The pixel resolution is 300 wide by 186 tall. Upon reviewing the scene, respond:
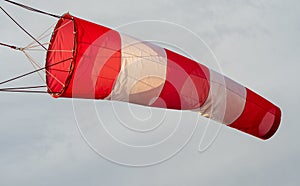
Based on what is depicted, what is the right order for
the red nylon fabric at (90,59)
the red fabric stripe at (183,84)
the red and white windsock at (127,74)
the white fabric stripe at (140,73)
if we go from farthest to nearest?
1. the red fabric stripe at (183,84)
2. the white fabric stripe at (140,73)
3. the red and white windsock at (127,74)
4. the red nylon fabric at (90,59)

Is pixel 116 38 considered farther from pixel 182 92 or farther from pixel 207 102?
pixel 207 102

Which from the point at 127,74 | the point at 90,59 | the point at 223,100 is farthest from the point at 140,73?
the point at 223,100

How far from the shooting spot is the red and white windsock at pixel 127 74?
41.2ft

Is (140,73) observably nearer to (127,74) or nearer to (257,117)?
(127,74)

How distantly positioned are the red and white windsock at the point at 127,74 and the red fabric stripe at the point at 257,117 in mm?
424

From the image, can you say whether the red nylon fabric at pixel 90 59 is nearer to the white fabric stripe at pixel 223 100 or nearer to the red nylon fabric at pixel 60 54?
the red nylon fabric at pixel 60 54

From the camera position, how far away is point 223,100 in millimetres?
15359

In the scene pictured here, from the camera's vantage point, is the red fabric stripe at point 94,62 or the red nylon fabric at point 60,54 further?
the red nylon fabric at point 60,54

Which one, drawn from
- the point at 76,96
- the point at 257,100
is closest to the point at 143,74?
the point at 76,96

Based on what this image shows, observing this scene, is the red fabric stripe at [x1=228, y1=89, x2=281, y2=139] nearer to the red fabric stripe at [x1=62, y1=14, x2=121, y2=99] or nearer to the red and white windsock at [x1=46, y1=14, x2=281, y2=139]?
the red and white windsock at [x1=46, y1=14, x2=281, y2=139]

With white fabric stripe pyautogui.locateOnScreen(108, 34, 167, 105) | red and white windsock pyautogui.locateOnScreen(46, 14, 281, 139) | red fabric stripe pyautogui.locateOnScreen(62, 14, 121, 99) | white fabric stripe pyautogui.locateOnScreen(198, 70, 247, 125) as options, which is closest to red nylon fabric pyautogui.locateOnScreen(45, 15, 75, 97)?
red and white windsock pyautogui.locateOnScreen(46, 14, 281, 139)

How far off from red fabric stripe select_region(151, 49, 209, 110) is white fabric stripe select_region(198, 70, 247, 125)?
25 centimetres

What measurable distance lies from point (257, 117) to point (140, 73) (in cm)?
406

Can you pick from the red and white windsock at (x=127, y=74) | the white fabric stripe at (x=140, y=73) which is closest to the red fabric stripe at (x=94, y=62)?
the red and white windsock at (x=127, y=74)
